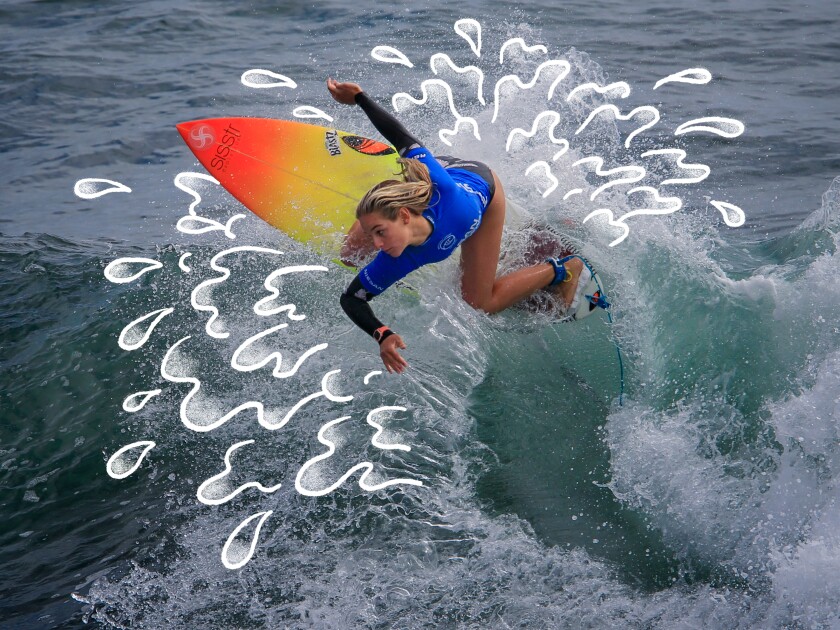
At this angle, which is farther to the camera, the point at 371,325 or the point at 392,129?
the point at 392,129

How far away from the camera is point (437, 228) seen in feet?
14.7

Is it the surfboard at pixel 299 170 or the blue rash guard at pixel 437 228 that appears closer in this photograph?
the blue rash guard at pixel 437 228

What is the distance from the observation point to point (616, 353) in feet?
18.1

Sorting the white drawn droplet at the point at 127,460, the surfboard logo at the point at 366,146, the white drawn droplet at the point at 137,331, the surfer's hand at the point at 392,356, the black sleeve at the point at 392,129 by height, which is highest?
the black sleeve at the point at 392,129

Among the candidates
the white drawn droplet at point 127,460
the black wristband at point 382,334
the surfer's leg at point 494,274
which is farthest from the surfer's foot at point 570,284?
the white drawn droplet at point 127,460

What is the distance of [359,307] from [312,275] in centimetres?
179

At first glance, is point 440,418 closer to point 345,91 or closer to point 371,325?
point 371,325

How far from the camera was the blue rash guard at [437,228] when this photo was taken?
4.36 meters

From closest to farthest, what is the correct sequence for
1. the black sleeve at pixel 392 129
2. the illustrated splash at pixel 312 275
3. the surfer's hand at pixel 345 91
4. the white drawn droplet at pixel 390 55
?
the illustrated splash at pixel 312 275
the black sleeve at pixel 392 129
the surfer's hand at pixel 345 91
the white drawn droplet at pixel 390 55

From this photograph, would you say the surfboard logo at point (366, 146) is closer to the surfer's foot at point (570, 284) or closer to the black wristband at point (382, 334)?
the surfer's foot at point (570, 284)

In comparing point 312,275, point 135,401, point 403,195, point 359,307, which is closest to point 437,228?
point 403,195

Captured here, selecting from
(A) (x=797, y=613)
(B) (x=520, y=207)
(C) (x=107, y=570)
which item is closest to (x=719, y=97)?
(B) (x=520, y=207)

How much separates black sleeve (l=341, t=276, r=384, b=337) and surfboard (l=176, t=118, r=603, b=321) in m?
1.46

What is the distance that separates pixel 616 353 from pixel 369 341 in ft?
5.25
